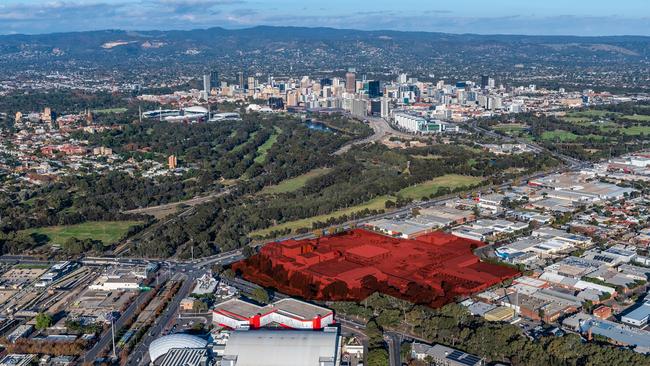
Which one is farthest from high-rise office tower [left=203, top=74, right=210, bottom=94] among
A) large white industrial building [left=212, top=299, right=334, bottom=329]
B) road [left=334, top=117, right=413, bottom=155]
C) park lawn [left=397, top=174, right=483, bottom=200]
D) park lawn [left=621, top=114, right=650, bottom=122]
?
large white industrial building [left=212, top=299, right=334, bottom=329]

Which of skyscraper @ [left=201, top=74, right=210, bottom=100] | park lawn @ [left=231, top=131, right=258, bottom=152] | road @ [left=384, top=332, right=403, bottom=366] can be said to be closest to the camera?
road @ [left=384, top=332, right=403, bottom=366]

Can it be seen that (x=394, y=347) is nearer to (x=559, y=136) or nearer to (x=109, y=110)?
(x=559, y=136)

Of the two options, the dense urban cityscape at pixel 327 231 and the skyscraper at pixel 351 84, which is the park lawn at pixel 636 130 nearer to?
the dense urban cityscape at pixel 327 231

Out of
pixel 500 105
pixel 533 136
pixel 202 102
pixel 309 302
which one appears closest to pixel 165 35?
pixel 202 102

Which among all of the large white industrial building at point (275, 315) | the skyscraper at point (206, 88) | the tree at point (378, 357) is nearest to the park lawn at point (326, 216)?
the large white industrial building at point (275, 315)

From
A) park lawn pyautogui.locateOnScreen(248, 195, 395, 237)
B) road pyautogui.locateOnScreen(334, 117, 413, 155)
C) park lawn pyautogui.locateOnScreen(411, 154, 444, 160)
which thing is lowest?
road pyautogui.locateOnScreen(334, 117, 413, 155)

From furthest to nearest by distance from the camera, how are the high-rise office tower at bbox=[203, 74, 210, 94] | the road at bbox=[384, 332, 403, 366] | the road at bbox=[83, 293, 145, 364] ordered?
the high-rise office tower at bbox=[203, 74, 210, 94] → the road at bbox=[83, 293, 145, 364] → the road at bbox=[384, 332, 403, 366]

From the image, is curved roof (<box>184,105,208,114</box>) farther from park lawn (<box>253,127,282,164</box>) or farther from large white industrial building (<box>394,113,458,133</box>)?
large white industrial building (<box>394,113,458,133</box>)
